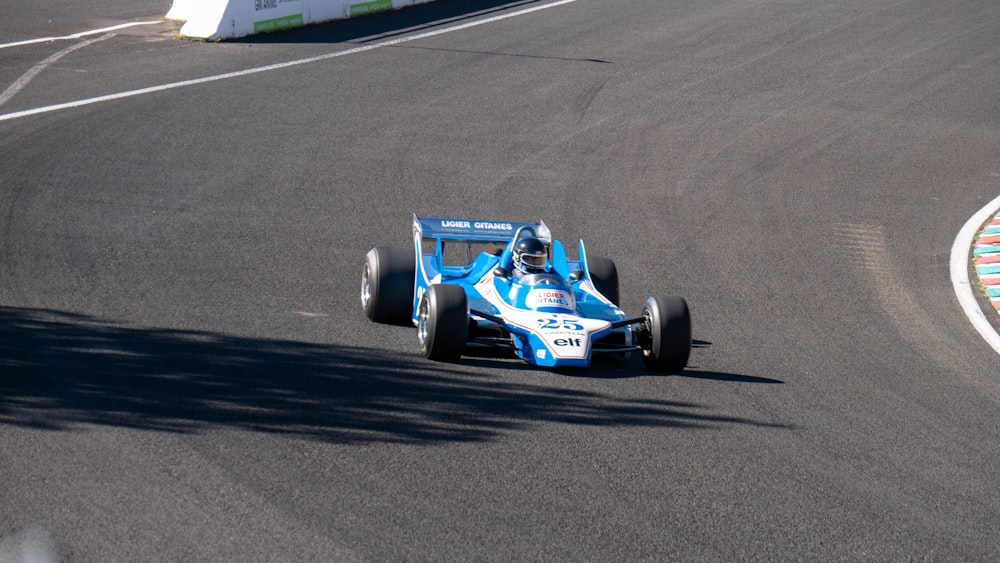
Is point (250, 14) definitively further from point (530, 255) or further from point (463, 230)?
point (530, 255)

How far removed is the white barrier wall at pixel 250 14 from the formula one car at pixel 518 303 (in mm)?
12766

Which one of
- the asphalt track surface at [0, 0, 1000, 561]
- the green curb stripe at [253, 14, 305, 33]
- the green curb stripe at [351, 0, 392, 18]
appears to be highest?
the green curb stripe at [351, 0, 392, 18]

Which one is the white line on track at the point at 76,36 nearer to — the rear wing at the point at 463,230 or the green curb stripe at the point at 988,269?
the rear wing at the point at 463,230

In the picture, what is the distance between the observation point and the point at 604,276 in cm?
1083

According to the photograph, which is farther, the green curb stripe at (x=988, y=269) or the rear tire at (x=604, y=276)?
the green curb stripe at (x=988, y=269)

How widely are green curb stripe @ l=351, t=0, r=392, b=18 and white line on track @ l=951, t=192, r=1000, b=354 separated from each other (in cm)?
1377

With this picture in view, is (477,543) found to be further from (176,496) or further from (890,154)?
(890,154)

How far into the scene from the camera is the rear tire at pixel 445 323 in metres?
9.05

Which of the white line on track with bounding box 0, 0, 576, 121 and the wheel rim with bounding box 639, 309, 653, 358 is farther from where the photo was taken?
the white line on track with bounding box 0, 0, 576, 121

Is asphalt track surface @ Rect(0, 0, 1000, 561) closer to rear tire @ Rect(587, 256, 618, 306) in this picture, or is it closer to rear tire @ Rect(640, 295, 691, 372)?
rear tire @ Rect(640, 295, 691, 372)

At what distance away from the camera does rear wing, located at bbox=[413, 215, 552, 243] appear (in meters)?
10.8

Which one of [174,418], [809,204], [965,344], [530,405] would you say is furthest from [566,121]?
[174,418]

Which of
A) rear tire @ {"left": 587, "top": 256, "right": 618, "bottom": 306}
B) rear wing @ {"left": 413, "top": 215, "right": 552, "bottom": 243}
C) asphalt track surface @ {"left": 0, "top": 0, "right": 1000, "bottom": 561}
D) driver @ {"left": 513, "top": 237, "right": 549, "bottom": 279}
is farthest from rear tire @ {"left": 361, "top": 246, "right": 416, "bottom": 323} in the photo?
rear tire @ {"left": 587, "top": 256, "right": 618, "bottom": 306}

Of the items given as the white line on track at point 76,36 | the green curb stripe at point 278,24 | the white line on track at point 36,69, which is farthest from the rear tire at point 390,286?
the white line on track at point 76,36
